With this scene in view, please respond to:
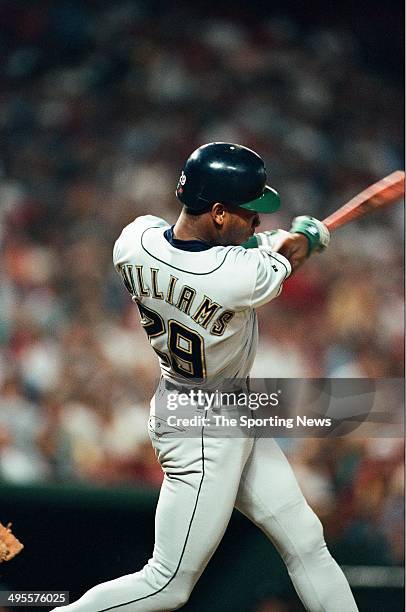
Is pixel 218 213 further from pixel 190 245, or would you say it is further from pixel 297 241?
pixel 297 241

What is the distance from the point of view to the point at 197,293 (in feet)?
5.82

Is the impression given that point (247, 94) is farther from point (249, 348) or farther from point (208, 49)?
point (249, 348)

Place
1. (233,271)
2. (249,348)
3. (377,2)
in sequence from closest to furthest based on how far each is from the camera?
A: (233,271), (249,348), (377,2)

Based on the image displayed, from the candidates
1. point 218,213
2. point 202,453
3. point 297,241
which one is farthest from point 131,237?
point 202,453

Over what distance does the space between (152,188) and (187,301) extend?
1.23 metres

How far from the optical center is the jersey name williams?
5.84 ft

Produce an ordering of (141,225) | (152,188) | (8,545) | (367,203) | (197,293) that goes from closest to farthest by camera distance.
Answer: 1. (197,293)
2. (141,225)
3. (367,203)
4. (8,545)
5. (152,188)

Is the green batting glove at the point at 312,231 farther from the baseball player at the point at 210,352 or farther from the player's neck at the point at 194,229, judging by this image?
the player's neck at the point at 194,229

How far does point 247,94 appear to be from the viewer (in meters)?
2.94

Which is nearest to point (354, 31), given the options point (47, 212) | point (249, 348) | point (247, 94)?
point (247, 94)

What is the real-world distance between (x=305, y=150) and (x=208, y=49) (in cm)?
45

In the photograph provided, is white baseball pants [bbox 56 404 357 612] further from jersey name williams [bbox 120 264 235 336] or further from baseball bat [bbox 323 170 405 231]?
baseball bat [bbox 323 170 405 231]

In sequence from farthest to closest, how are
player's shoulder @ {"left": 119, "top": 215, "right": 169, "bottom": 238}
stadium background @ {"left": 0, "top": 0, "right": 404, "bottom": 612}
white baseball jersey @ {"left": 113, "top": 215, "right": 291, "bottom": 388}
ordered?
stadium background @ {"left": 0, "top": 0, "right": 404, "bottom": 612}, player's shoulder @ {"left": 119, "top": 215, "right": 169, "bottom": 238}, white baseball jersey @ {"left": 113, "top": 215, "right": 291, "bottom": 388}

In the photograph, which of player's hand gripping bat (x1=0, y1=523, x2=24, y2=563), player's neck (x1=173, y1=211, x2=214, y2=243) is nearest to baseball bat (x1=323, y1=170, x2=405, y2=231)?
player's neck (x1=173, y1=211, x2=214, y2=243)
